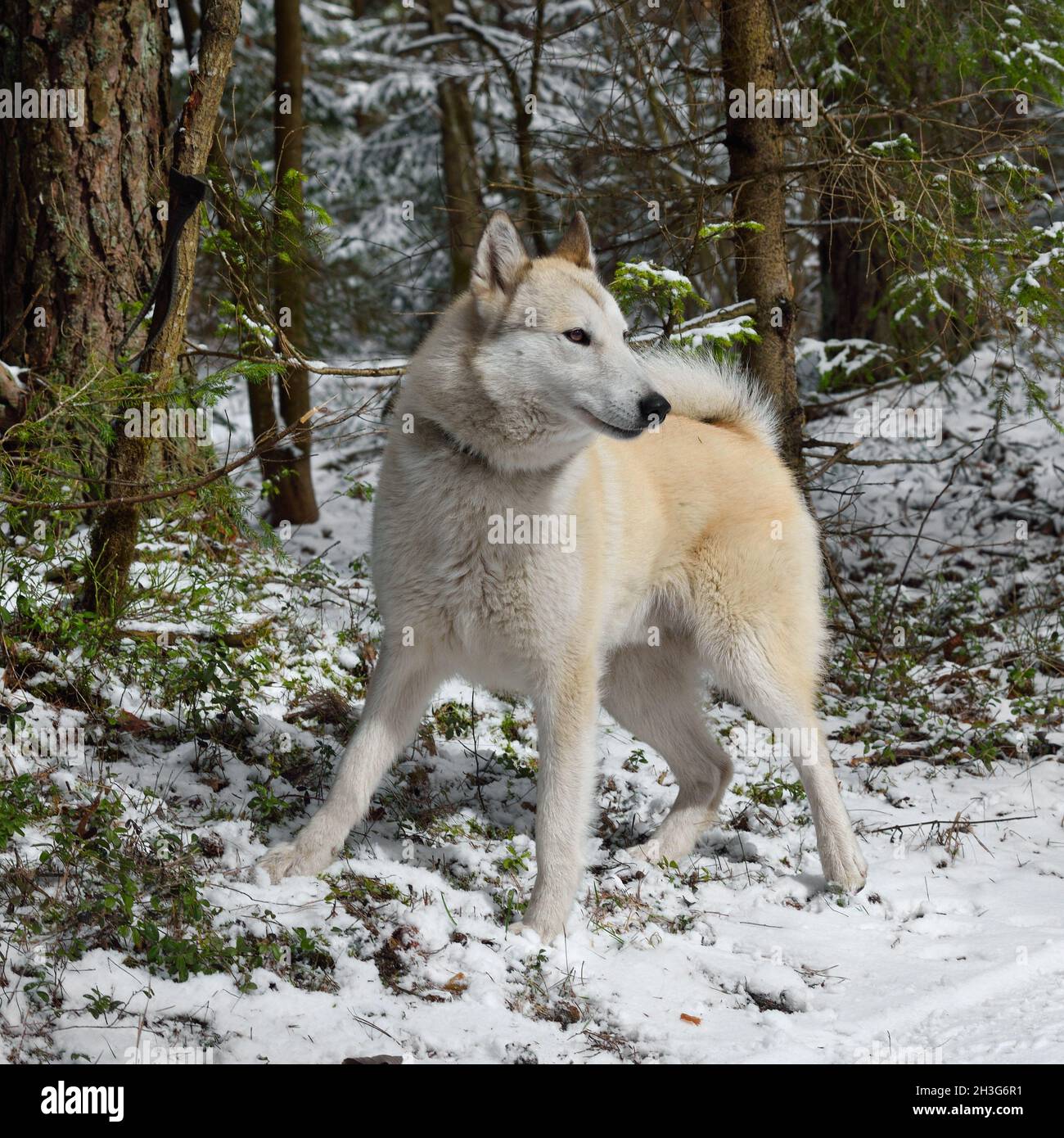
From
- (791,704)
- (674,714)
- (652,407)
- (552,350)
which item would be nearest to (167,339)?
(552,350)

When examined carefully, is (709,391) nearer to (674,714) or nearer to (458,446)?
(674,714)

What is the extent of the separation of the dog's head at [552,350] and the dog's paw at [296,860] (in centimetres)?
159

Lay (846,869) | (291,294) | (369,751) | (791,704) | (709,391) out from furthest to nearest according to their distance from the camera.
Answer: (291,294), (709,391), (791,704), (846,869), (369,751)

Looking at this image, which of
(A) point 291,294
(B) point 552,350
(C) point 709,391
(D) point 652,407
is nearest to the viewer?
(D) point 652,407

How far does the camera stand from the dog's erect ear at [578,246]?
3.97m

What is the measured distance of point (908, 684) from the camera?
586 cm

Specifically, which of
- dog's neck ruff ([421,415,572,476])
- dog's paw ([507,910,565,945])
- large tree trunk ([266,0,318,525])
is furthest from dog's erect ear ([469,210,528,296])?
large tree trunk ([266,0,318,525])

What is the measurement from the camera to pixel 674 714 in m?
4.64

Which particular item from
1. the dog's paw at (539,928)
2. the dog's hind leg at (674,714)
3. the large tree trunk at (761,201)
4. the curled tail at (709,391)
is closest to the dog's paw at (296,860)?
the dog's paw at (539,928)

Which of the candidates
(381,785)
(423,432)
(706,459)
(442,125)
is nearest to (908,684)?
(706,459)

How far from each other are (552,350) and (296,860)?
1.91m

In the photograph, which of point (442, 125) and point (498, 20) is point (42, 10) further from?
point (498, 20)

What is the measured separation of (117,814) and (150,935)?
0.71 metres

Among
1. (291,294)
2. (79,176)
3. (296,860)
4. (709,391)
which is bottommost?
(296,860)
